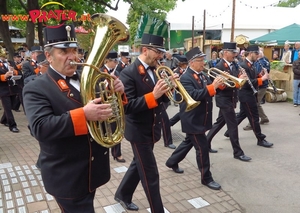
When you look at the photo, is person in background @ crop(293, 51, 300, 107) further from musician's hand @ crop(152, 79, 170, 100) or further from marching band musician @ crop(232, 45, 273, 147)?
musician's hand @ crop(152, 79, 170, 100)

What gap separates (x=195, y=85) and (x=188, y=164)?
5.41ft

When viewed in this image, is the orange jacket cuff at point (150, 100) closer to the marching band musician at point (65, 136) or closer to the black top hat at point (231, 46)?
the marching band musician at point (65, 136)

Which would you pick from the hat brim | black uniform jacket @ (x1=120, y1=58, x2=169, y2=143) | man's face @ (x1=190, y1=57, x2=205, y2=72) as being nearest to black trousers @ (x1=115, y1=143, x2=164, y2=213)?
black uniform jacket @ (x1=120, y1=58, x2=169, y2=143)

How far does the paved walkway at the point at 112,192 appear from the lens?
145 inches

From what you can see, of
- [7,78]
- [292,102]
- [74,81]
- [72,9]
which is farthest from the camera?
[72,9]

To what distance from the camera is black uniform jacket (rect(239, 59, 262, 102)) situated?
6020 millimetres

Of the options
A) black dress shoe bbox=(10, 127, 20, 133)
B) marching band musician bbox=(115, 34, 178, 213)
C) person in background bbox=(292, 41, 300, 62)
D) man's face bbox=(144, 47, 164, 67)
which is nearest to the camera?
marching band musician bbox=(115, 34, 178, 213)

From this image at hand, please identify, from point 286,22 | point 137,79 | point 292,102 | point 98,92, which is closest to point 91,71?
point 98,92

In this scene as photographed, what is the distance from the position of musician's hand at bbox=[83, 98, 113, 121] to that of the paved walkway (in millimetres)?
2019

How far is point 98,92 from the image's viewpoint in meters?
2.30

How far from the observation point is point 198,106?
4.31m

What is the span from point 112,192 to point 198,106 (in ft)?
5.73

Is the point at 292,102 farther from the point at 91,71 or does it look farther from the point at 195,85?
the point at 91,71

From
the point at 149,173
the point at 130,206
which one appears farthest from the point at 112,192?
the point at 149,173
